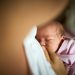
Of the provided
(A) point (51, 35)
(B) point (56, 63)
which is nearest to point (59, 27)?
(A) point (51, 35)

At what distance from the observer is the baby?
94 cm

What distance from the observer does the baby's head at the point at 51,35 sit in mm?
938

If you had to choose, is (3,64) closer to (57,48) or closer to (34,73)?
(34,73)

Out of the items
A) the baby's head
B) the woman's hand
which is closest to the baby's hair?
the baby's head

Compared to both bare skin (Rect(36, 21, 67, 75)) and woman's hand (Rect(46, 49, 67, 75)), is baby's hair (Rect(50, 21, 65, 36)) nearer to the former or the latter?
bare skin (Rect(36, 21, 67, 75))

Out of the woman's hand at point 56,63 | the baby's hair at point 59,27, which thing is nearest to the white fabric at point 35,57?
the woman's hand at point 56,63

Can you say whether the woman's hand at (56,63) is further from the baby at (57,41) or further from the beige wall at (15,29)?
the beige wall at (15,29)

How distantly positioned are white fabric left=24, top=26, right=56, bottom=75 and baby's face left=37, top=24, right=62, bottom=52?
1.7 inches

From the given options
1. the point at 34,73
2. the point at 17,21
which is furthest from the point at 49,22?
the point at 34,73

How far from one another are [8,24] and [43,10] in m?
0.21

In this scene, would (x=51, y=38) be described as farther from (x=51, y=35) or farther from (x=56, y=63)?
(x=56, y=63)

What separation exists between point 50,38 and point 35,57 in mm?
137

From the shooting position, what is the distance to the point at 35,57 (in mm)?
919

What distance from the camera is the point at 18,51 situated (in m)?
0.92
